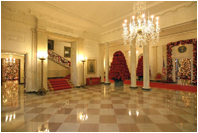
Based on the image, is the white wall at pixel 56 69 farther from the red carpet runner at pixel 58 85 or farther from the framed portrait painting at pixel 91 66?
the framed portrait painting at pixel 91 66

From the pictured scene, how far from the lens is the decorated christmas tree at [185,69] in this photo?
610 inches

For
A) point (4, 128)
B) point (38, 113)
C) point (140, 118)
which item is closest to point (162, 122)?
point (140, 118)

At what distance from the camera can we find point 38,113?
12.7 ft

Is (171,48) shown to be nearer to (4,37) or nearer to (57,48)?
(57,48)

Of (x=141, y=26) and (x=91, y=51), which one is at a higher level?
(x=141, y=26)

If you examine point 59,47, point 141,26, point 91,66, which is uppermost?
point 59,47

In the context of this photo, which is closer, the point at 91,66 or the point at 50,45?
the point at 91,66

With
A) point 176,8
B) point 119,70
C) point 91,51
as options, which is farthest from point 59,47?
point 176,8

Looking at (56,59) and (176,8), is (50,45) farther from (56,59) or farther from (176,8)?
(176,8)

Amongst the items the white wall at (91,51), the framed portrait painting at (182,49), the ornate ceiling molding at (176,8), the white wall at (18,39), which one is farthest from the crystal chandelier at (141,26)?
the framed portrait painting at (182,49)

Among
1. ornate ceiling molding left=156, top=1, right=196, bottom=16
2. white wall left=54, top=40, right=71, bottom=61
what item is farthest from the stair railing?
ornate ceiling molding left=156, top=1, right=196, bottom=16

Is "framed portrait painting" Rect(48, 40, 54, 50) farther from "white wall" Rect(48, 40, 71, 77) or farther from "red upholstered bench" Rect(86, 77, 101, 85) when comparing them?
"red upholstered bench" Rect(86, 77, 101, 85)

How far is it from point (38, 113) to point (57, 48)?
1121 centimetres

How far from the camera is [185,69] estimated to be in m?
15.8
